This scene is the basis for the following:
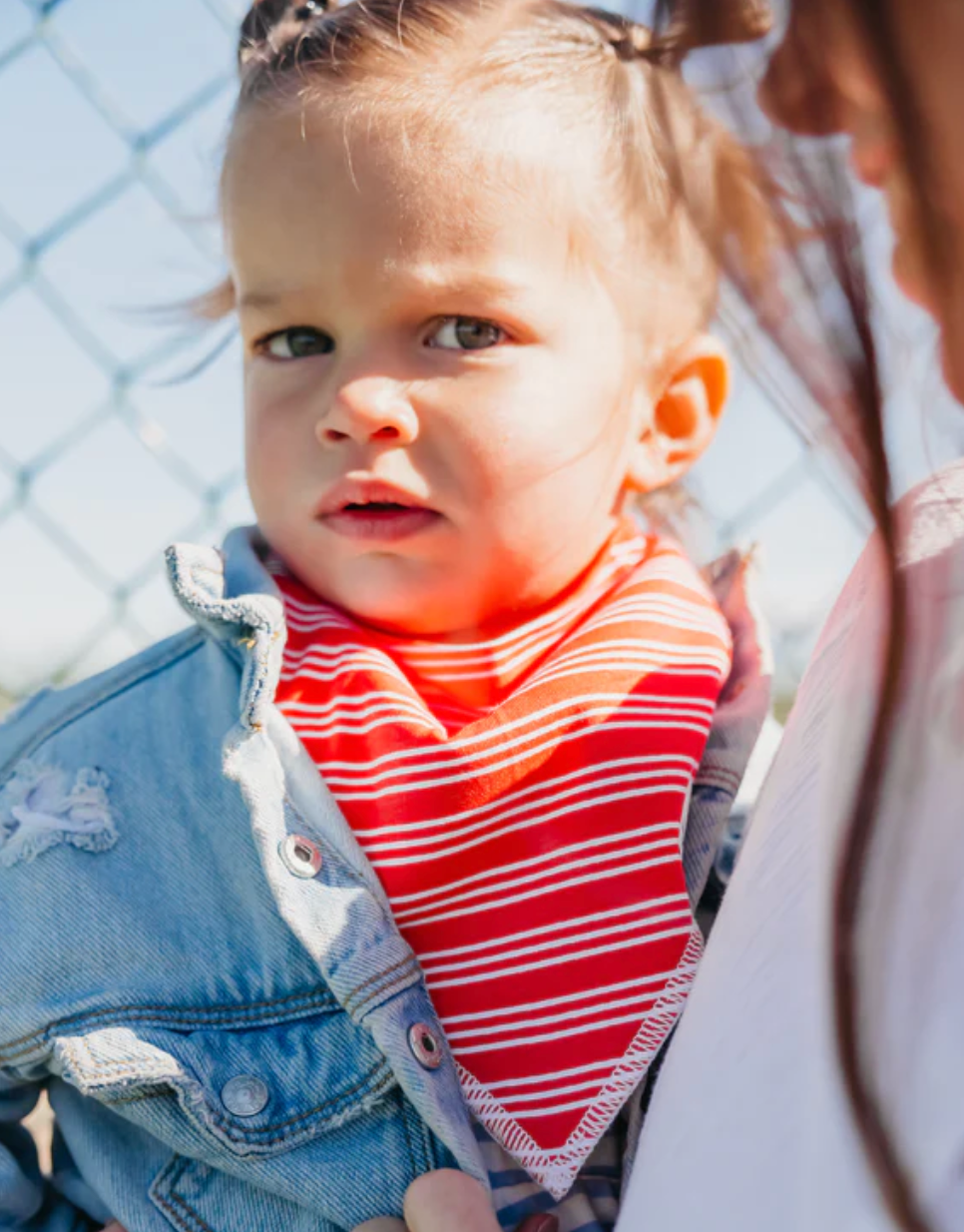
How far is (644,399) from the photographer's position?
87 centimetres

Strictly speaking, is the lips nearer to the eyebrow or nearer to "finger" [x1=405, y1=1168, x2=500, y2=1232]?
the eyebrow

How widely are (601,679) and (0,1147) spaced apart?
1.41ft

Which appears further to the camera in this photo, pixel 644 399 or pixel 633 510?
pixel 633 510

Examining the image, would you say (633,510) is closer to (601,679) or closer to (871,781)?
(601,679)

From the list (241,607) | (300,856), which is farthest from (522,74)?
(300,856)

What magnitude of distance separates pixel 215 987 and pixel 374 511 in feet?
0.95

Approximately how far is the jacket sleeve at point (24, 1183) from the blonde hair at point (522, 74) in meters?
0.62

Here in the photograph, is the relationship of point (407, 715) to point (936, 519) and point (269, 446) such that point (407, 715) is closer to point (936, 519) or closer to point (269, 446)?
point (269, 446)

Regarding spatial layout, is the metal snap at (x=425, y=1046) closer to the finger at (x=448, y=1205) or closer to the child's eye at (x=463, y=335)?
the finger at (x=448, y=1205)

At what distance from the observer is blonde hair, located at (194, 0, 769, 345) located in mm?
784

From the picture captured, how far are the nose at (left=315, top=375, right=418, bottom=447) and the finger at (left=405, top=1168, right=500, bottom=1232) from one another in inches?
15.8

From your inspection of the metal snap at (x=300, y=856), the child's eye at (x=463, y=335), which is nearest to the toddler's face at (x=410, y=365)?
the child's eye at (x=463, y=335)

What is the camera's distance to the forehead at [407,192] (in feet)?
2.47

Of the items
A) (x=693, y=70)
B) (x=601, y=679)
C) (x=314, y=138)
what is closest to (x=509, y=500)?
(x=601, y=679)
